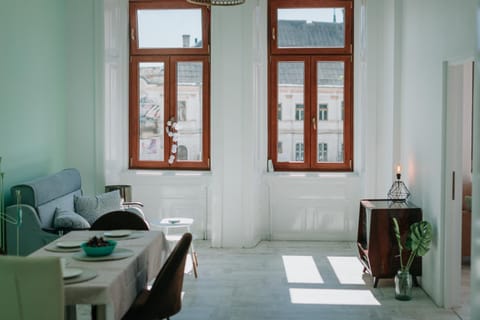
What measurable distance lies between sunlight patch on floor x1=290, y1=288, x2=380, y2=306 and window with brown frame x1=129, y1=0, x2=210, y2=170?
2940 millimetres

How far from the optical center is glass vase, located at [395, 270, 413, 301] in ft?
19.8

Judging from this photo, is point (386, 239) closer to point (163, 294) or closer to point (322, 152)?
point (322, 152)

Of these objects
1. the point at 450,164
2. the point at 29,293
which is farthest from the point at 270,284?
the point at 29,293

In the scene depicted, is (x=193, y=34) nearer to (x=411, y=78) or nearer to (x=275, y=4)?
(x=275, y=4)

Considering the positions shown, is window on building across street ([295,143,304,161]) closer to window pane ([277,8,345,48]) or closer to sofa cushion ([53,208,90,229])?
window pane ([277,8,345,48])

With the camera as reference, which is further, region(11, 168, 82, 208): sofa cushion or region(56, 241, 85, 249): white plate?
region(11, 168, 82, 208): sofa cushion

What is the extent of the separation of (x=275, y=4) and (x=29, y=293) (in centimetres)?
602

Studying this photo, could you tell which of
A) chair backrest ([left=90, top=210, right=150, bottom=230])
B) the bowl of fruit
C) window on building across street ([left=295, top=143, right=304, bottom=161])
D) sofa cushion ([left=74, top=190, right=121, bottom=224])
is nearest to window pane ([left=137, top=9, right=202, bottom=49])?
window on building across street ([left=295, top=143, right=304, bottom=161])

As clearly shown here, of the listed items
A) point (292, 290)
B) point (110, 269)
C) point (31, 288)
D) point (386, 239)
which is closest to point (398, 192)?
point (386, 239)

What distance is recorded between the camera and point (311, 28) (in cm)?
871

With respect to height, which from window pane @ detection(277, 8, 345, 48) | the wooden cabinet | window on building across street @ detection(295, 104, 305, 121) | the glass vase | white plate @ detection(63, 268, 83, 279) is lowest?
the glass vase

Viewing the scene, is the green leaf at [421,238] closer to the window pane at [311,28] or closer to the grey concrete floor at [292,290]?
the grey concrete floor at [292,290]

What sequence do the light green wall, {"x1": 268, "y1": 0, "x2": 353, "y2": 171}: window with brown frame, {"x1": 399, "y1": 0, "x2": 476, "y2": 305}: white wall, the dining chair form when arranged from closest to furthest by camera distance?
1. the dining chair
2. {"x1": 399, "y1": 0, "x2": 476, "y2": 305}: white wall
3. the light green wall
4. {"x1": 268, "y1": 0, "x2": 353, "y2": 171}: window with brown frame

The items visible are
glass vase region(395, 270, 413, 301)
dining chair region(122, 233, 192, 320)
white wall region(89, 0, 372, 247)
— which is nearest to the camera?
dining chair region(122, 233, 192, 320)
